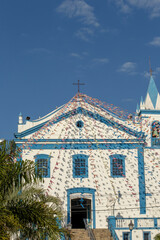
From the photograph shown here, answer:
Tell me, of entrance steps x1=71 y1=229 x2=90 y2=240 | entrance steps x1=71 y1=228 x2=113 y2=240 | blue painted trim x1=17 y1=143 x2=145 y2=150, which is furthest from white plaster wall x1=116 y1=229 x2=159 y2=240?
blue painted trim x1=17 y1=143 x2=145 y2=150

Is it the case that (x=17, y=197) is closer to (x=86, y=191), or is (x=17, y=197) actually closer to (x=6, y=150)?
(x=6, y=150)

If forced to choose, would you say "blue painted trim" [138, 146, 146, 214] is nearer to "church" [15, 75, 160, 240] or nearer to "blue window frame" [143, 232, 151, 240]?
"church" [15, 75, 160, 240]

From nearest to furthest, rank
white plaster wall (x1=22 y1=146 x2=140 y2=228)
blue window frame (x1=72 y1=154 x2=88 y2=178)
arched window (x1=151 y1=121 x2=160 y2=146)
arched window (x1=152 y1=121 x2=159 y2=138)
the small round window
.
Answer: white plaster wall (x1=22 y1=146 x2=140 y2=228), blue window frame (x1=72 y1=154 x2=88 y2=178), the small round window, arched window (x1=151 y1=121 x2=160 y2=146), arched window (x1=152 y1=121 x2=159 y2=138)

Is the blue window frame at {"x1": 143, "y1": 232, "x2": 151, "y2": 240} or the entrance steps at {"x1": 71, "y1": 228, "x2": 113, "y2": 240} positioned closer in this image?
the entrance steps at {"x1": 71, "y1": 228, "x2": 113, "y2": 240}

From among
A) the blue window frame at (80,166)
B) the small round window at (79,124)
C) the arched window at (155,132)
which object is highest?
the small round window at (79,124)

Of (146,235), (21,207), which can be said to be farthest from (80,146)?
(21,207)

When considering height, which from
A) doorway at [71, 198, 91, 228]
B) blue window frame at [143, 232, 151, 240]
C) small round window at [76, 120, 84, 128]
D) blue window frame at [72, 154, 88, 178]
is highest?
small round window at [76, 120, 84, 128]

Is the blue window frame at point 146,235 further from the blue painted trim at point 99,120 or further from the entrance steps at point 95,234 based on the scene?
the blue painted trim at point 99,120

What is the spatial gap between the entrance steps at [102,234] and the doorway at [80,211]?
61.3 inches

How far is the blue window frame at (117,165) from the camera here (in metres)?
→ 22.5

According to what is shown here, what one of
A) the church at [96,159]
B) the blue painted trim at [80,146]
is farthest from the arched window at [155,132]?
the blue painted trim at [80,146]

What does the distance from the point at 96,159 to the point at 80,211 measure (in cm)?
360

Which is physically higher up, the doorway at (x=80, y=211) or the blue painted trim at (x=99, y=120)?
the blue painted trim at (x=99, y=120)

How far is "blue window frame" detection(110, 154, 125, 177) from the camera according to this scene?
22.5 metres
